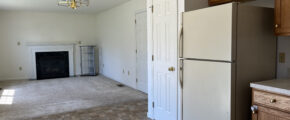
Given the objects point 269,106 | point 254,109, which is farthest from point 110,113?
point 269,106

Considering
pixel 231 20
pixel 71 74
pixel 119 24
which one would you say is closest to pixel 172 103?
pixel 231 20

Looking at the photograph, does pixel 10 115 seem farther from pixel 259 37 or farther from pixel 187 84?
pixel 259 37

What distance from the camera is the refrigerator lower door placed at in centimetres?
205

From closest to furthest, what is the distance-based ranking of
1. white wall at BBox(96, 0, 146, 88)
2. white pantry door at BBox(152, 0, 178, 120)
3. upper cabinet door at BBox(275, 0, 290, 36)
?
upper cabinet door at BBox(275, 0, 290, 36), white pantry door at BBox(152, 0, 178, 120), white wall at BBox(96, 0, 146, 88)

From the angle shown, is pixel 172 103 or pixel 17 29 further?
pixel 17 29

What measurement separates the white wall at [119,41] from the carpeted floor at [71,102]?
62 cm

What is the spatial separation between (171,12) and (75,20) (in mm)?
6236

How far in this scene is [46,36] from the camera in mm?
7840

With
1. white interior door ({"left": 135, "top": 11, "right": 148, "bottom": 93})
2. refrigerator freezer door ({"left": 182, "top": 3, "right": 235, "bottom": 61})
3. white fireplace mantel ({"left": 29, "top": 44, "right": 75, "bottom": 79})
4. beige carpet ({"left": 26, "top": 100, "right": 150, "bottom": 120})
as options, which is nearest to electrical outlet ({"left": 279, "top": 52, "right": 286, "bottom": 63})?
refrigerator freezer door ({"left": 182, "top": 3, "right": 235, "bottom": 61})

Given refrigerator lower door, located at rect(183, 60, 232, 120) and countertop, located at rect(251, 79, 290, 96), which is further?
refrigerator lower door, located at rect(183, 60, 232, 120)

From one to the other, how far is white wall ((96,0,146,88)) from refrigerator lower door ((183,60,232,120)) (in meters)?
3.13

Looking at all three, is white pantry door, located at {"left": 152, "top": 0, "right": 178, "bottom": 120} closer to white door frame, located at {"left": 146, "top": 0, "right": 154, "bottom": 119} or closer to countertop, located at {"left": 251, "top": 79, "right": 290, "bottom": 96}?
white door frame, located at {"left": 146, "top": 0, "right": 154, "bottom": 119}

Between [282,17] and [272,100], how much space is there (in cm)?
78

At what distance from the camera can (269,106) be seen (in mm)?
1835
